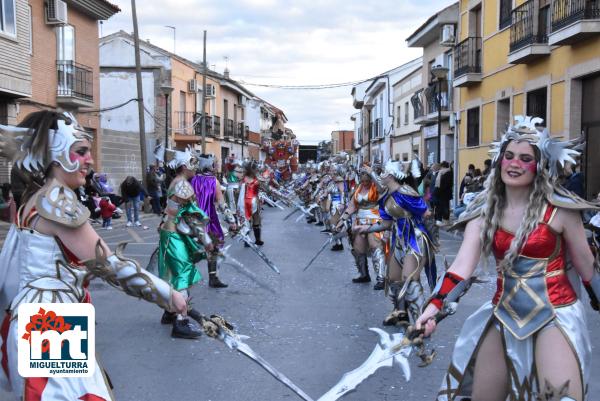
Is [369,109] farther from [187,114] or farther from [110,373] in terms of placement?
[110,373]

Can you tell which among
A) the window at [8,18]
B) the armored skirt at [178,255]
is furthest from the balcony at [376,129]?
the armored skirt at [178,255]

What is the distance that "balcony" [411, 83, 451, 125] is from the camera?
2792cm

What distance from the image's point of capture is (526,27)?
62.1 feet

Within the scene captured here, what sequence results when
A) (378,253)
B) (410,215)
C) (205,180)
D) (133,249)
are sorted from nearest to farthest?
(410,215), (378,253), (205,180), (133,249)

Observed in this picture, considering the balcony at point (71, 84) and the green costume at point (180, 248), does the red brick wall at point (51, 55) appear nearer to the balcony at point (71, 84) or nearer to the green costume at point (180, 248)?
the balcony at point (71, 84)

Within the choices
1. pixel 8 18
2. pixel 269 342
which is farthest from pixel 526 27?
pixel 269 342

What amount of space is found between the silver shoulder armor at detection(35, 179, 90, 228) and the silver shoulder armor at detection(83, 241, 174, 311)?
0.53 ft

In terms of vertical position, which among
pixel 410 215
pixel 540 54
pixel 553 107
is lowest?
pixel 410 215

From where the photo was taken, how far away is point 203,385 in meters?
5.16

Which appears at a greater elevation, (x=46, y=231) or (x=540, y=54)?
(x=540, y=54)

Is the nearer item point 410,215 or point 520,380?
point 520,380

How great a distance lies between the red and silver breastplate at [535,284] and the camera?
10.9 ft

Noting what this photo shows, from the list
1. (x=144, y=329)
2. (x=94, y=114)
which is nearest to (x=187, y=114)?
(x=94, y=114)

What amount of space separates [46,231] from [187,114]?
39427mm
